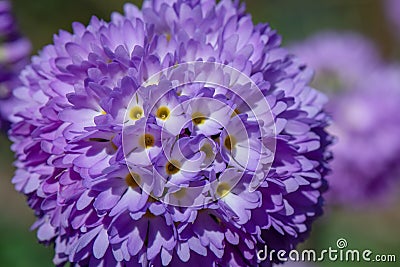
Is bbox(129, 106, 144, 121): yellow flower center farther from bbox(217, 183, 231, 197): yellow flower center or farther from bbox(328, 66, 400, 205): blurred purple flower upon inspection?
bbox(328, 66, 400, 205): blurred purple flower

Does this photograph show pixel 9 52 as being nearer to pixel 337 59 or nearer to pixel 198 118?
pixel 198 118

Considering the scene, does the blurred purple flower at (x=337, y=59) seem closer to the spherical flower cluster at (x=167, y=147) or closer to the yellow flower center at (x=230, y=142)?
the spherical flower cluster at (x=167, y=147)

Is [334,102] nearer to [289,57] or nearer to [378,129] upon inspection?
[378,129]

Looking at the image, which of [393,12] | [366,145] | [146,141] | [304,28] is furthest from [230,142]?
[393,12]

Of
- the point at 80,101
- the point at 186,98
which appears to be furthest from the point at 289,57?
the point at 80,101

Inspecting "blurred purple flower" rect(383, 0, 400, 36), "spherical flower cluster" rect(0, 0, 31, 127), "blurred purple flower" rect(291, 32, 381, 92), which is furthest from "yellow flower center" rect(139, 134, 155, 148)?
"blurred purple flower" rect(383, 0, 400, 36)

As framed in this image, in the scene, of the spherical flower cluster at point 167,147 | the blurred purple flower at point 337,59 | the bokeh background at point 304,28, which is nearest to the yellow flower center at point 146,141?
the spherical flower cluster at point 167,147

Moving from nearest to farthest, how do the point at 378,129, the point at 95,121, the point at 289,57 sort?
the point at 95,121 → the point at 289,57 → the point at 378,129
